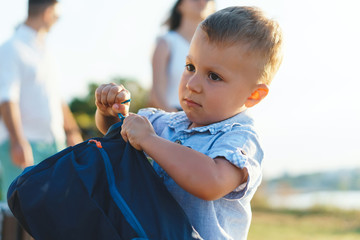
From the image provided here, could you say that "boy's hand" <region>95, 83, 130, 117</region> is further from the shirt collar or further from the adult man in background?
the adult man in background

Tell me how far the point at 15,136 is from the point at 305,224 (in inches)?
230

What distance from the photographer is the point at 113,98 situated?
2.05 metres

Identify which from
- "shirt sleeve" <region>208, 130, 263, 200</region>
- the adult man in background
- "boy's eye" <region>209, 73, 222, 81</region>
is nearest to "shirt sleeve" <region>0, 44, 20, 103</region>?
the adult man in background

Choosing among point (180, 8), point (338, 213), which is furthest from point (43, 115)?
point (338, 213)

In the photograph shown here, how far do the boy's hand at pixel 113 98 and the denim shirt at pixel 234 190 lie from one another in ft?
0.81

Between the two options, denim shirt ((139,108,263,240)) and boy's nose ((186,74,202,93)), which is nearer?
denim shirt ((139,108,263,240))

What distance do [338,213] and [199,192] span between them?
8381 mm

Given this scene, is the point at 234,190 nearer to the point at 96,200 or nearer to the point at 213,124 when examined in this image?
the point at 213,124

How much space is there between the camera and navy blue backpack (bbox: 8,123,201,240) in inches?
65.8

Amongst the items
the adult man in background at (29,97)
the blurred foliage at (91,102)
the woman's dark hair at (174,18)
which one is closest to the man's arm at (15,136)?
the adult man in background at (29,97)

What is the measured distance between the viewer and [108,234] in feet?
5.47

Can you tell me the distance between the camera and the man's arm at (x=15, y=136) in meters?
4.11

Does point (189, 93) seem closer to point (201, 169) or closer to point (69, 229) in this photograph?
point (201, 169)

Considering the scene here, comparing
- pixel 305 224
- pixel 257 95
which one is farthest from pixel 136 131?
pixel 305 224
